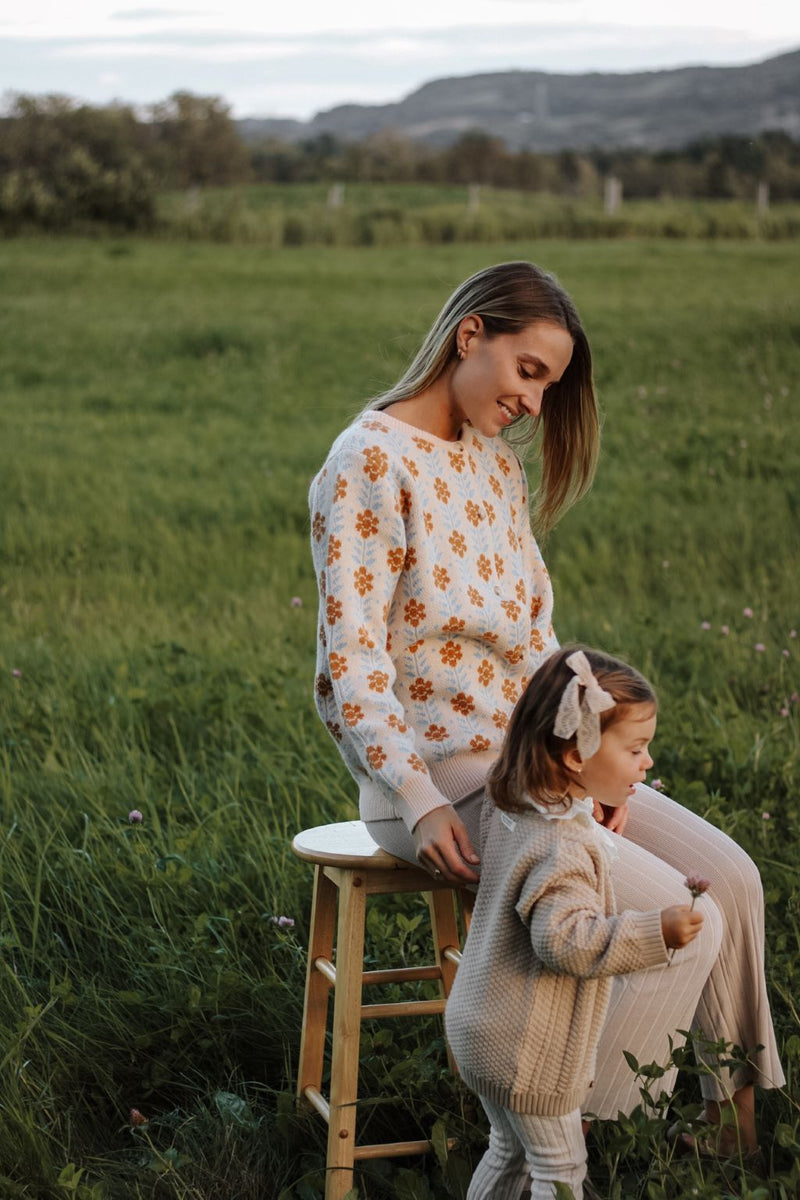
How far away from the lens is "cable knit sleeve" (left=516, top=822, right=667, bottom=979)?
2.04 metres

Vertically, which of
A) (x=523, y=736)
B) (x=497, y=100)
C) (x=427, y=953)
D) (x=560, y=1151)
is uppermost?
(x=497, y=100)

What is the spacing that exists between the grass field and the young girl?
17 cm

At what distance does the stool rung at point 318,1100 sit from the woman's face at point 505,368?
52.8 inches

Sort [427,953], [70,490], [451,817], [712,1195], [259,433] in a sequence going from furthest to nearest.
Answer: [259,433] < [70,490] < [427,953] < [451,817] < [712,1195]

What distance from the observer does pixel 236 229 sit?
25.8m

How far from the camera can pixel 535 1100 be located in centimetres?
214

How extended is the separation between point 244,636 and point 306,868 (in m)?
2.24

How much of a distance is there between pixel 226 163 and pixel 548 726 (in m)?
61.1

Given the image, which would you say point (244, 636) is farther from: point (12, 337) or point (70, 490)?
point (12, 337)

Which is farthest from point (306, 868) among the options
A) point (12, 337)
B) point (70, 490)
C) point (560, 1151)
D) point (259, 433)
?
point (12, 337)

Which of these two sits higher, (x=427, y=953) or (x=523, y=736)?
(x=523, y=736)

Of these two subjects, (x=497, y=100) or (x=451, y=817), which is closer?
(x=451, y=817)

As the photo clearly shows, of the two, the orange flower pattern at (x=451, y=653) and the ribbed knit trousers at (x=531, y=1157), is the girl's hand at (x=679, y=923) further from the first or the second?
the orange flower pattern at (x=451, y=653)

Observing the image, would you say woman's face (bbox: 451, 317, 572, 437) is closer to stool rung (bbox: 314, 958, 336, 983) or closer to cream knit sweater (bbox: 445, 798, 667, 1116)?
cream knit sweater (bbox: 445, 798, 667, 1116)
